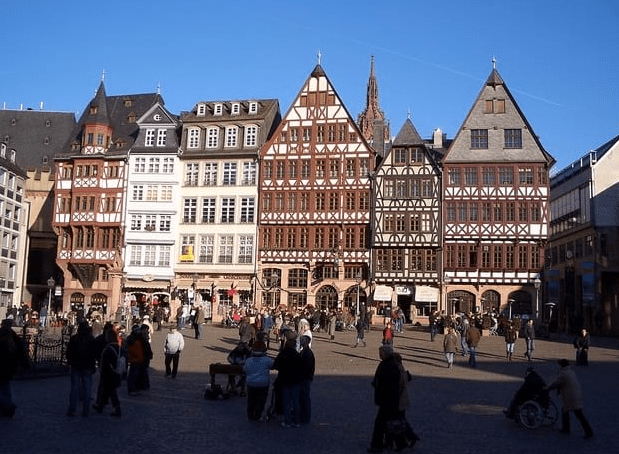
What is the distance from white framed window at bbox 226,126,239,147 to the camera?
5291 centimetres

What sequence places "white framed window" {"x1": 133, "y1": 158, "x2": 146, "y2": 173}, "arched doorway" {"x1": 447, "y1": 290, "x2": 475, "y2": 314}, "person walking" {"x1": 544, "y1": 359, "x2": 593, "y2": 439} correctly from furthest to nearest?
1. "white framed window" {"x1": 133, "y1": 158, "x2": 146, "y2": 173}
2. "arched doorway" {"x1": 447, "y1": 290, "x2": 475, "y2": 314}
3. "person walking" {"x1": 544, "y1": 359, "x2": 593, "y2": 439}

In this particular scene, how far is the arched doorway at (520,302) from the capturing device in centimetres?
4709

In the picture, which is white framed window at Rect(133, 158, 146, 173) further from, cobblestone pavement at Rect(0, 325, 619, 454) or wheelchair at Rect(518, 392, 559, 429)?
wheelchair at Rect(518, 392, 559, 429)

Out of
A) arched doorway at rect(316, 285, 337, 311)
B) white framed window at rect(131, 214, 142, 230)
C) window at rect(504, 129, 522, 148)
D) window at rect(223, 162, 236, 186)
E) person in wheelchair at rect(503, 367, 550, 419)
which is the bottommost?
person in wheelchair at rect(503, 367, 550, 419)

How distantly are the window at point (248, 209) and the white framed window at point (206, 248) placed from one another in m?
2.79

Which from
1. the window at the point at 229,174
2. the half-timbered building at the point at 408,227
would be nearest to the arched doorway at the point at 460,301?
the half-timbered building at the point at 408,227

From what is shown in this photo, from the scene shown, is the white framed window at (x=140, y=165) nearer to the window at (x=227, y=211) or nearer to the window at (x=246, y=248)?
the window at (x=227, y=211)

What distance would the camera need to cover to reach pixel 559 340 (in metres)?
37.2

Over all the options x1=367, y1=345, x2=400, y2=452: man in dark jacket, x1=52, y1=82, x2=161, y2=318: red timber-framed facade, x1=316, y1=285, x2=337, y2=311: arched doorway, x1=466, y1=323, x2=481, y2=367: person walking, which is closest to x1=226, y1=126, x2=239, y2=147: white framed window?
x1=52, y1=82, x2=161, y2=318: red timber-framed facade

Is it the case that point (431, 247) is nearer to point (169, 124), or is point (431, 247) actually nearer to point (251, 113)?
point (251, 113)

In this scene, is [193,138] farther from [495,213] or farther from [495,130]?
[495,213]

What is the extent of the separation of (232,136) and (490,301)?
71.1 ft

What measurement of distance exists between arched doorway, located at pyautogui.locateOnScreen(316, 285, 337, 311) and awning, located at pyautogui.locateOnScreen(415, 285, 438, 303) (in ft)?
18.6

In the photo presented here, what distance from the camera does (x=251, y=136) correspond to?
5262 cm
